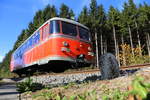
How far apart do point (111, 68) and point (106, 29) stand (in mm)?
49307

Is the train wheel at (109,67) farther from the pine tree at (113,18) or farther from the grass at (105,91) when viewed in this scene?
the pine tree at (113,18)

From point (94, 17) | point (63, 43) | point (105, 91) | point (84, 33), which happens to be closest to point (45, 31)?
point (63, 43)

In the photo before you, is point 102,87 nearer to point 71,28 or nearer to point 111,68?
point 111,68

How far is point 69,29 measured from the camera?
10.6 metres

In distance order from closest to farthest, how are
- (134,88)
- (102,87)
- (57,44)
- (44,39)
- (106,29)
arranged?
1. (134,88)
2. (102,87)
3. (57,44)
4. (44,39)
5. (106,29)

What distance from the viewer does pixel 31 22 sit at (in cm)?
6500

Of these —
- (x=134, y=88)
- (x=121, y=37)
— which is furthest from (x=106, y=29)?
(x=134, y=88)

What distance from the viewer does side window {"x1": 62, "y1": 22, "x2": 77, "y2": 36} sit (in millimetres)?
10245

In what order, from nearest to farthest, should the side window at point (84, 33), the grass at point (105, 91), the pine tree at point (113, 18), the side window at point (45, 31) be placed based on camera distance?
the grass at point (105, 91) → the side window at point (45, 31) → the side window at point (84, 33) → the pine tree at point (113, 18)

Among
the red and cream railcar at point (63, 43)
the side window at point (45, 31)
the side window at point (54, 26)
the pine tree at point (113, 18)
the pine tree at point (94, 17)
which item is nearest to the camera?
the red and cream railcar at point (63, 43)

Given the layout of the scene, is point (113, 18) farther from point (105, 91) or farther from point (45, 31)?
point (105, 91)

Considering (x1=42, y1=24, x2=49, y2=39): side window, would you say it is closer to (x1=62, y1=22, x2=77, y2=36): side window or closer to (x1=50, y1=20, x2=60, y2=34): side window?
(x1=50, y1=20, x2=60, y2=34): side window

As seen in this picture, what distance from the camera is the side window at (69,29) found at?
33.6ft

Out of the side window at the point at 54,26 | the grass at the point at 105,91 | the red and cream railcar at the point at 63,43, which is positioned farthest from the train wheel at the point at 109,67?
the side window at the point at 54,26
